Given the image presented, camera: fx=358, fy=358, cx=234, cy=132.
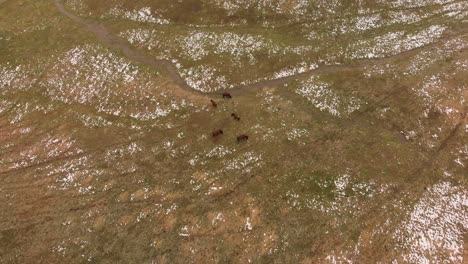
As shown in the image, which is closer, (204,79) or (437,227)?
(437,227)

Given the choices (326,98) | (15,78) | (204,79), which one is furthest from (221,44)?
(15,78)

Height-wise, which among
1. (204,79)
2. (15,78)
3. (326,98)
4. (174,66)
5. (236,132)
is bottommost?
(15,78)

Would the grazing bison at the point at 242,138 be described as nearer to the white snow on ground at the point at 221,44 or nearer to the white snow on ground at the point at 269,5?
the white snow on ground at the point at 221,44

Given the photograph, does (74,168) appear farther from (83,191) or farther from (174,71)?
(174,71)

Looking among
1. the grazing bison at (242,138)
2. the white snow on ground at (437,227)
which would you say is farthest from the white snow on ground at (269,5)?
the white snow on ground at (437,227)

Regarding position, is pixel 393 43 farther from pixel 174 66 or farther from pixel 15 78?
pixel 15 78

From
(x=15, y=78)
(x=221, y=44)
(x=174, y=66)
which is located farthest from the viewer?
(x=221, y=44)

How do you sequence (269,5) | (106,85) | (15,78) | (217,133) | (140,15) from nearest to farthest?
(217,133)
(106,85)
(15,78)
(269,5)
(140,15)
